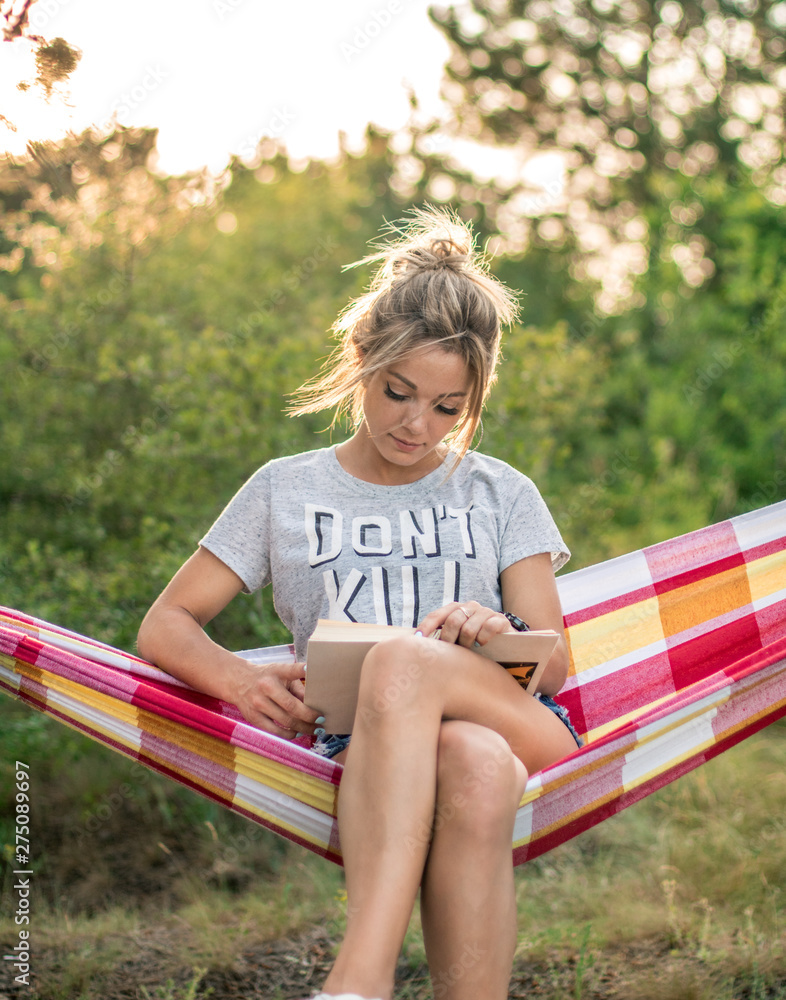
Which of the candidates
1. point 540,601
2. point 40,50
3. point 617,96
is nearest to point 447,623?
point 540,601

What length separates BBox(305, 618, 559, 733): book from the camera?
4.70ft

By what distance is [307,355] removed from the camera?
11.1 ft

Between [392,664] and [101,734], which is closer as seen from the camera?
[392,664]

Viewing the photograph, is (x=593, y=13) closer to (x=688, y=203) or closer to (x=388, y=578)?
(x=688, y=203)

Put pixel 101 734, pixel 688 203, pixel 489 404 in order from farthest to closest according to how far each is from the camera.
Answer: pixel 688 203, pixel 489 404, pixel 101 734

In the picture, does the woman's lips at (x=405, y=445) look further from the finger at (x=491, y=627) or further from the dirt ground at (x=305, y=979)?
the dirt ground at (x=305, y=979)

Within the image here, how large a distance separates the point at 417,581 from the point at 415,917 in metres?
1.30

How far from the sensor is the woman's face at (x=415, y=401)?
173 cm

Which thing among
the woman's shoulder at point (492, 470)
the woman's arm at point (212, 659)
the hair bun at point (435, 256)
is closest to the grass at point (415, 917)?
the woman's arm at point (212, 659)

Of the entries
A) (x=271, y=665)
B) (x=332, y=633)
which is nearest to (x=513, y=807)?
(x=332, y=633)

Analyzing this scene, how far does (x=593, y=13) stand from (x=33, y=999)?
361 inches

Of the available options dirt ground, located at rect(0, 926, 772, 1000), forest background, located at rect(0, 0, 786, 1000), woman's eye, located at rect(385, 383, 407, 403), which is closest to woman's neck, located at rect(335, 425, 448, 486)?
woman's eye, located at rect(385, 383, 407, 403)

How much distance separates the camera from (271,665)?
66.5 inches

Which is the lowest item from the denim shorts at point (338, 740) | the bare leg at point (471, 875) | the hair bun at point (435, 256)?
the bare leg at point (471, 875)
